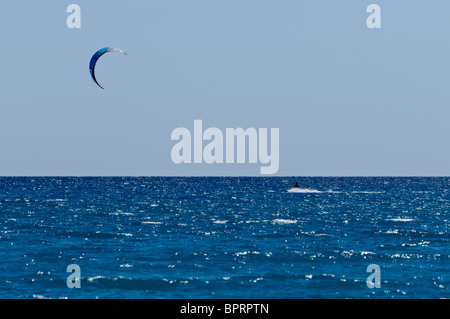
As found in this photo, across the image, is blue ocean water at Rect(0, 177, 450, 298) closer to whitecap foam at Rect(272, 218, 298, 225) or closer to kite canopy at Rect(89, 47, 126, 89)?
whitecap foam at Rect(272, 218, 298, 225)

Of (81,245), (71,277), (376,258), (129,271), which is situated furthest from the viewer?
(81,245)

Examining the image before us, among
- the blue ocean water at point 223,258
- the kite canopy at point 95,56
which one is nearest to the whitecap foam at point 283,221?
the blue ocean water at point 223,258

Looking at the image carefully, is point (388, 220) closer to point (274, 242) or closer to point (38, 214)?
point (274, 242)

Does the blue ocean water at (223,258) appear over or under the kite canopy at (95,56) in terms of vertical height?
under

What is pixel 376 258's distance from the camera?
31266 millimetres

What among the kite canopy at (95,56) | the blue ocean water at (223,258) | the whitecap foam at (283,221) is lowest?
the whitecap foam at (283,221)

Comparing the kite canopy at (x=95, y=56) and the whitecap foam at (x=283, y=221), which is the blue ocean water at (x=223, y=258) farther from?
the kite canopy at (x=95, y=56)

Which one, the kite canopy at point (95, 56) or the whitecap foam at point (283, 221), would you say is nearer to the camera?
the kite canopy at point (95, 56)

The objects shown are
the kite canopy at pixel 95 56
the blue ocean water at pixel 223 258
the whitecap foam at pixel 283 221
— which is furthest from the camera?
the whitecap foam at pixel 283 221

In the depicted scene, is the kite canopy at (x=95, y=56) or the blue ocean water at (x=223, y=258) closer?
the blue ocean water at (x=223, y=258)

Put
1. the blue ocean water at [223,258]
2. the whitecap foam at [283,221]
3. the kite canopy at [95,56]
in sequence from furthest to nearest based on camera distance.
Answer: the whitecap foam at [283,221], the kite canopy at [95,56], the blue ocean water at [223,258]

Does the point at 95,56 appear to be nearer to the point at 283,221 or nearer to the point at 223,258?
the point at 223,258

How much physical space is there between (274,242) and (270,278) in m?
12.8
